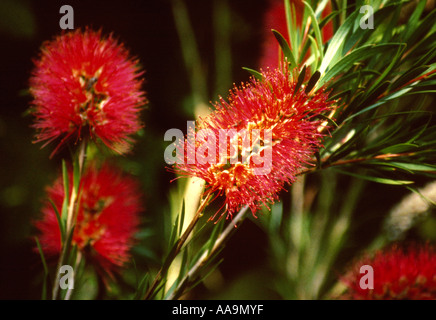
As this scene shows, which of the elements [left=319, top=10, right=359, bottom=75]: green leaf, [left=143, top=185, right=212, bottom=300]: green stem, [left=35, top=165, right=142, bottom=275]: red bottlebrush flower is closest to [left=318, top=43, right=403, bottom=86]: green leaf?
[left=319, top=10, right=359, bottom=75]: green leaf

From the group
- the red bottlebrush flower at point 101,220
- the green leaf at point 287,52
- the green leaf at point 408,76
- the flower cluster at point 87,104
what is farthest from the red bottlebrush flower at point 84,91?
the green leaf at point 408,76

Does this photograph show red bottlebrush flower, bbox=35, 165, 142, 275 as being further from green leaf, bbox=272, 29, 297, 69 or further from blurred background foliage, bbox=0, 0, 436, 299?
green leaf, bbox=272, 29, 297, 69

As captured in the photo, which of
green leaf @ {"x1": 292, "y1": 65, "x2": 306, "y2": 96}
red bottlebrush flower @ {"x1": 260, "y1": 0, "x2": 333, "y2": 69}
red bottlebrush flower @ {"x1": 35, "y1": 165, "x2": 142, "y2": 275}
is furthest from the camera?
red bottlebrush flower @ {"x1": 260, "y1": 0, "x2": 333, "y2": 69}

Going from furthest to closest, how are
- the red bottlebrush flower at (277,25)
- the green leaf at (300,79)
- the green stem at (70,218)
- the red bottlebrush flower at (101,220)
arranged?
the red bottlebrush flower at (277,25), the red bottlebrush flower at (101,220), the green stem at (70,218), the green leaf at (300,79)

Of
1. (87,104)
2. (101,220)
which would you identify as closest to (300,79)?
(87,104)

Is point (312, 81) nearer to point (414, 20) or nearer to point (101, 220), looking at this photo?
point (414, 20)

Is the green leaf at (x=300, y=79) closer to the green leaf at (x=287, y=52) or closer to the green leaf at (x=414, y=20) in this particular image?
the green leaf at (x=287, y=52)
